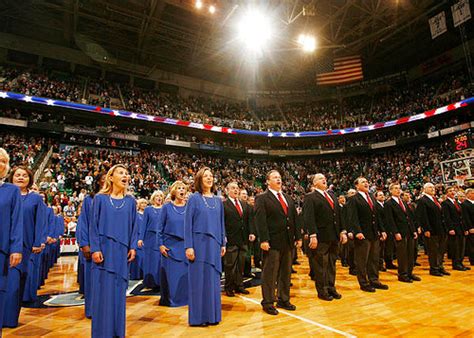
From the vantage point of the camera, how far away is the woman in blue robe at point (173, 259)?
4695 mm

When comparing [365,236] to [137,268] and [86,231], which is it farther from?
[137,268]

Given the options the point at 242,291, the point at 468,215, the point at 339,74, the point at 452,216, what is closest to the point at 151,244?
the point at 242,291

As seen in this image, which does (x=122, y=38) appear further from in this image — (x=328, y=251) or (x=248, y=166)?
(x=328, y=251)

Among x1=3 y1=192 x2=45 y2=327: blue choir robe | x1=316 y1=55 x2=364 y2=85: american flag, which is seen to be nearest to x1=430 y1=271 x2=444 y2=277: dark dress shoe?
x1=3 y1=192 x2=45 y2=327: blue choir robe

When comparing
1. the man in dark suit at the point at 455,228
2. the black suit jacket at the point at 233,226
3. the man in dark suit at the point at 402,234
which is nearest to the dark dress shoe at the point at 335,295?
the black suit jacket at the point at 233,226

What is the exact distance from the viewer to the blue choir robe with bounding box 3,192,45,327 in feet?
12.0

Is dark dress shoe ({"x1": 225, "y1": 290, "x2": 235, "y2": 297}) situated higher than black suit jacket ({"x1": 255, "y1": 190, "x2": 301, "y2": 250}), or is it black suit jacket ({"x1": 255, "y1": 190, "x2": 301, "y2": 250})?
black suit jacket ({"x1": 255, "y1": 190, "x2": 301, "y2": 250})

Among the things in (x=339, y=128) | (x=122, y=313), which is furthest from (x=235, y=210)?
(x=339, y=128)

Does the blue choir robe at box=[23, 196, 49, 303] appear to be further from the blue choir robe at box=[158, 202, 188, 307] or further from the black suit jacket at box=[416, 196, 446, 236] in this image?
the black suit jacket at box=[416, 196, 446, 236]

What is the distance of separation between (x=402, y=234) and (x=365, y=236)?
3.77ft

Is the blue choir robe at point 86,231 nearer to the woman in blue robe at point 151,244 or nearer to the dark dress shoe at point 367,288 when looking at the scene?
the woman in blue robe at point 151,244

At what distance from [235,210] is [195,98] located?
25.1 m

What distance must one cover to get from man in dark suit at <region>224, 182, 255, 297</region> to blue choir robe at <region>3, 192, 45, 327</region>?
9.98ft

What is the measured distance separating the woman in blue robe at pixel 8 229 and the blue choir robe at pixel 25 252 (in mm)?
1252
